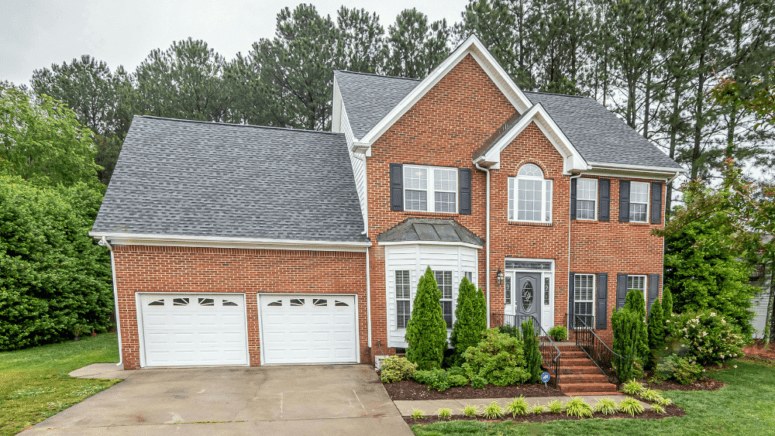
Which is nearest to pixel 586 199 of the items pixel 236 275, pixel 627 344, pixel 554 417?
pixel 627 344

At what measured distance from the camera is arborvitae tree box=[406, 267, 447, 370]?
9.16 metres

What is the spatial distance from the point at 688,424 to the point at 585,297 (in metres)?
5.44

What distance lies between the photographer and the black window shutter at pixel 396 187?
422 inches

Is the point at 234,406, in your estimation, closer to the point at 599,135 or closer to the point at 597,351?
the point at 597,351

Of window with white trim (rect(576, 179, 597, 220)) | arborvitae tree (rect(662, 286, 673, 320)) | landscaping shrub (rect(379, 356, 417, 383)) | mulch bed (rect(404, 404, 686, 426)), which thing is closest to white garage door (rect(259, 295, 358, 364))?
landscaping shrub (rect(379, 356, 417, 383))

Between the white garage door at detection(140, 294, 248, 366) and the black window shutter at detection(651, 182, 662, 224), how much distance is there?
1377 centimetres

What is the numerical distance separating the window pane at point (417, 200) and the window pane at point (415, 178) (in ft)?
0.59

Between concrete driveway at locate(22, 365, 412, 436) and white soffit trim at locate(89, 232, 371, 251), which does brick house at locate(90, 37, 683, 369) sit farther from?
→ concrete driveway at locate(22, 365, 412, 436)

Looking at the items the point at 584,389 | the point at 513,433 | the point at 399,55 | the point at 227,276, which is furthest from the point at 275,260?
the point at 399,55

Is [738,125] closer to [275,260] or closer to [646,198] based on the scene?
[646,198]

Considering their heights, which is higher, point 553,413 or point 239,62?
point 239,62

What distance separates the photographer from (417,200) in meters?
11.0

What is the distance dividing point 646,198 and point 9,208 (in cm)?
2092

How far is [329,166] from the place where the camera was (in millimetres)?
12875
